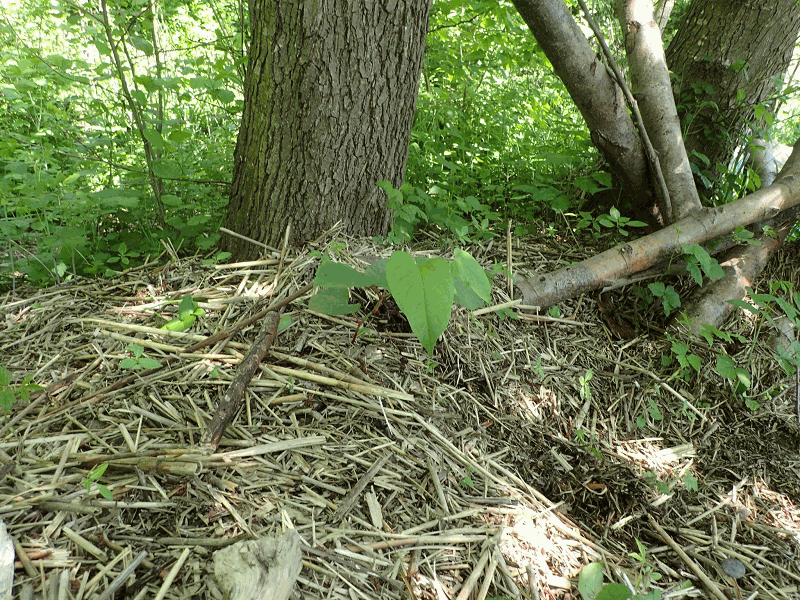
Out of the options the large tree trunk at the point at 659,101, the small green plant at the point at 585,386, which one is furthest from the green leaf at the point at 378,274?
the large tree trunk at the point at 659,101

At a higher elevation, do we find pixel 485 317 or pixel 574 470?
pixel 485 317

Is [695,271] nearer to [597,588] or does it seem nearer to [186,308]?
[597,588]

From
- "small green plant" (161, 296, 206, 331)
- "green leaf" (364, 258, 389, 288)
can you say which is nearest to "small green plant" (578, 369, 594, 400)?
"green leaf" (364, 258, 389, 288)

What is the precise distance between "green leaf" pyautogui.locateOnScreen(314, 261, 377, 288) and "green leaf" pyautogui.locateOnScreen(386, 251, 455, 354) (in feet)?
0.92

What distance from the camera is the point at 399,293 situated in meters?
1.25

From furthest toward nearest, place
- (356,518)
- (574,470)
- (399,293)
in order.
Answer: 1. (574,470)
2. (356,518)
3. (399,293)

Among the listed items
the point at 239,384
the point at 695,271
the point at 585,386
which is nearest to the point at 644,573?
the point at 585,386

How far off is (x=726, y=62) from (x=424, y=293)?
2.66 m

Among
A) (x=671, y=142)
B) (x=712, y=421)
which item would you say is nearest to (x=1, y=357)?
(x=712, y=421)

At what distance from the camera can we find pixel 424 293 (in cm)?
126

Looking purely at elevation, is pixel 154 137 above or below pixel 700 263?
above

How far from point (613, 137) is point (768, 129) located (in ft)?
3.38

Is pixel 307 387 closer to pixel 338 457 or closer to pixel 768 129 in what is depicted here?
pixel 338 457

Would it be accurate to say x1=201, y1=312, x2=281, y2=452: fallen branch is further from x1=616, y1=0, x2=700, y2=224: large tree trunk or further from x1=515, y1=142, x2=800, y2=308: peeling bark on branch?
x1=616, y1=0, x2=700, y2=224: large tree trunk
